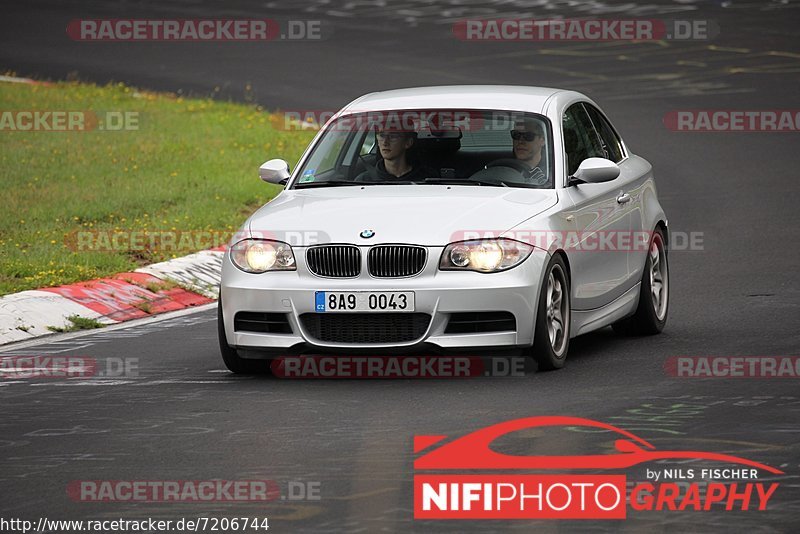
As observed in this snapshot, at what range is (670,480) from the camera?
7598 millimetres

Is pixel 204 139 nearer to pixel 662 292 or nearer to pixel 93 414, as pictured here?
pixel 662 292

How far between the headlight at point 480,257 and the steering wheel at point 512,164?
47.4 inches

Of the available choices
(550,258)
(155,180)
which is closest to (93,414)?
(550,258)

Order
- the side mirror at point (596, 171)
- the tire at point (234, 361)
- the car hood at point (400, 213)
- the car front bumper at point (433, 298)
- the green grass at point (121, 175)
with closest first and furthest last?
the car front bumper at point (433, 298) < the car hood at point (400, 213) < the tire at point (234, 361) < the side mirror at point (596, 171) < the green grass at point (121, 175)

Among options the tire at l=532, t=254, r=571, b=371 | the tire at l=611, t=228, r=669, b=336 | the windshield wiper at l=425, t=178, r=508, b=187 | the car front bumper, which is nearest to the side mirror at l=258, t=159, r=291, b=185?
the windshield wiper at l=425, t=178, r=508, b=187

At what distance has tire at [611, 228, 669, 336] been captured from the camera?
12.2 m

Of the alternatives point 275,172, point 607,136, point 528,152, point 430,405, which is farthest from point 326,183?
point 430,405

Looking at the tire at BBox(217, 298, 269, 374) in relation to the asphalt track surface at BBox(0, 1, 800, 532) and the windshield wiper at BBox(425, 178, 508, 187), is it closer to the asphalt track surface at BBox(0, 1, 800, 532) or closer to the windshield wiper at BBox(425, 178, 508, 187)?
the asphalt track surface at BBox(0, 1, 800, 532)

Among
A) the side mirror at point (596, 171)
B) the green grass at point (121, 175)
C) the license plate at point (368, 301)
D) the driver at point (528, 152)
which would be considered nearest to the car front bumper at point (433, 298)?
the license plate at point (368, 301)

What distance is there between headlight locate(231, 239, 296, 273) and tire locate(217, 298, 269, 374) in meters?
0.31

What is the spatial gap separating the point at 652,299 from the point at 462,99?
186 centimetres

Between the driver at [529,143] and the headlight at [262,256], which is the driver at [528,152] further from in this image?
the headlight at [262,256]

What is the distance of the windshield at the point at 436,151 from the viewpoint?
37.4ft

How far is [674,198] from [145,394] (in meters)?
10.9
